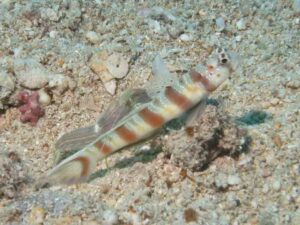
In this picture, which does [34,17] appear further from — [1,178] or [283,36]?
[283,36]

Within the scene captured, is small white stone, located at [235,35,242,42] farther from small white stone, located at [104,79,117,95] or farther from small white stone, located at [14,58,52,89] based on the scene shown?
small white stone, located at [14,58,52,89]

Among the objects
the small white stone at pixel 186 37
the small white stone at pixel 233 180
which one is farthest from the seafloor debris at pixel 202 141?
the small white stone at pixel 186 37

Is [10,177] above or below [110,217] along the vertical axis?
above

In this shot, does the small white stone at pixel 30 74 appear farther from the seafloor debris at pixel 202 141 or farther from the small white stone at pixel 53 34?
the seafloor debris at pixel 202 141

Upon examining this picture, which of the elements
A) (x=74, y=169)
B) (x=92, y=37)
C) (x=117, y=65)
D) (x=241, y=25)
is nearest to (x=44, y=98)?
(x=117, y=65)

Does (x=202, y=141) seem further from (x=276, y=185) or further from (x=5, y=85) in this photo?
(x=5, y=85)

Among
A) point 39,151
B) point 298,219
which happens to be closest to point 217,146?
point 298,219
